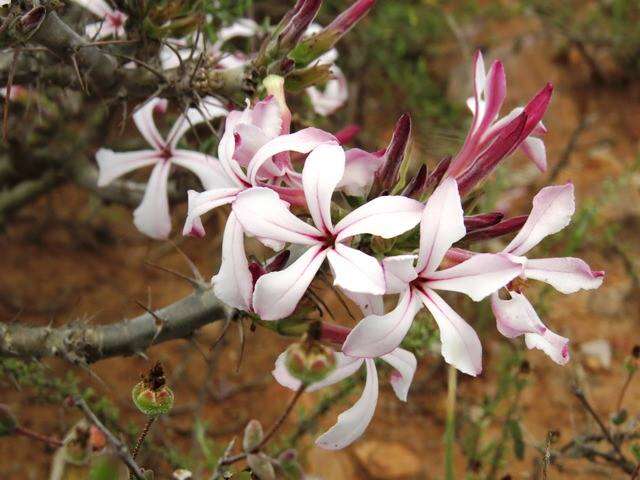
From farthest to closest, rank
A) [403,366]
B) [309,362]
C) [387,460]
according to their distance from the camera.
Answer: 1. [387,460]
2. [403,366]
3. [309,362]

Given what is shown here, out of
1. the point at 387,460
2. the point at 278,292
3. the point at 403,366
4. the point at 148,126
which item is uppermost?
the point at 278,292

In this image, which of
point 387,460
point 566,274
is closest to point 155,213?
point 566,274

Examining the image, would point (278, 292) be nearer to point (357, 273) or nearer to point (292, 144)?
point (357, 273)

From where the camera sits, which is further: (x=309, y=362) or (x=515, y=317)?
(x=515, y=317)

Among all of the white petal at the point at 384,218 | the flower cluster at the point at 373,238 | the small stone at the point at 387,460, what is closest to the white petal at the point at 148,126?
the flower cluster at the point at 373,238

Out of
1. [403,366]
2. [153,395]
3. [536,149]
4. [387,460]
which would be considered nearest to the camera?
[153,395]

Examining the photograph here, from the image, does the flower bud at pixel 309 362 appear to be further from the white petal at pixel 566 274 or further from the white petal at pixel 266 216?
the white petal at pixel 566 274

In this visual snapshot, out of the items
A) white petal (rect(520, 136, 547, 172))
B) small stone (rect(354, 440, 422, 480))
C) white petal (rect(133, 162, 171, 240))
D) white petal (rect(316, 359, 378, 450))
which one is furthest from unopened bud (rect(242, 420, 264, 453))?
small stone (rect(354, 440, 422, 480))
